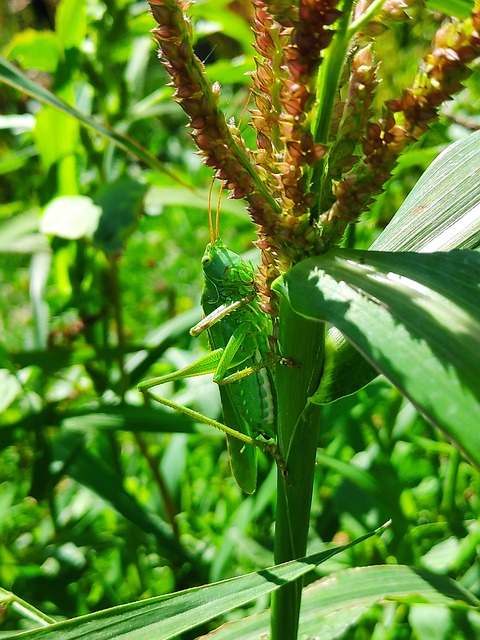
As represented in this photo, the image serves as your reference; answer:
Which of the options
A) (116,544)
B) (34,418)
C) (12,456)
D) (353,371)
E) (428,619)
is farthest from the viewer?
(12,456)

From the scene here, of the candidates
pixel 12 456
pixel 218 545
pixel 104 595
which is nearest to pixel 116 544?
pixel 104 595

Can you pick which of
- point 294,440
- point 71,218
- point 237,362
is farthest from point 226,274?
point 294,440

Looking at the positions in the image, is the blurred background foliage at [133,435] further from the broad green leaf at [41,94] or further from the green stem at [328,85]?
the green stem at [328,85]

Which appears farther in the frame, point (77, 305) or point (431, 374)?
point (77, 305)

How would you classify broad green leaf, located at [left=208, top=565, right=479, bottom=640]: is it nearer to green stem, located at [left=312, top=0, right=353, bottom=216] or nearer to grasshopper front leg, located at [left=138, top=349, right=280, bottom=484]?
grasshopper front leg, located at [left=138, top=349, right=280, bottom=484]

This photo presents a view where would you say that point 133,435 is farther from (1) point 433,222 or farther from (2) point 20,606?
(1) point 433,222

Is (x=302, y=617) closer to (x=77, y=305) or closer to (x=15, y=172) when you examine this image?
(x=77, y=305)

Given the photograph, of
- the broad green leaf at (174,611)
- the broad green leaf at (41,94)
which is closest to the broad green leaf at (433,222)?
the broad green leaf at (174,611)
